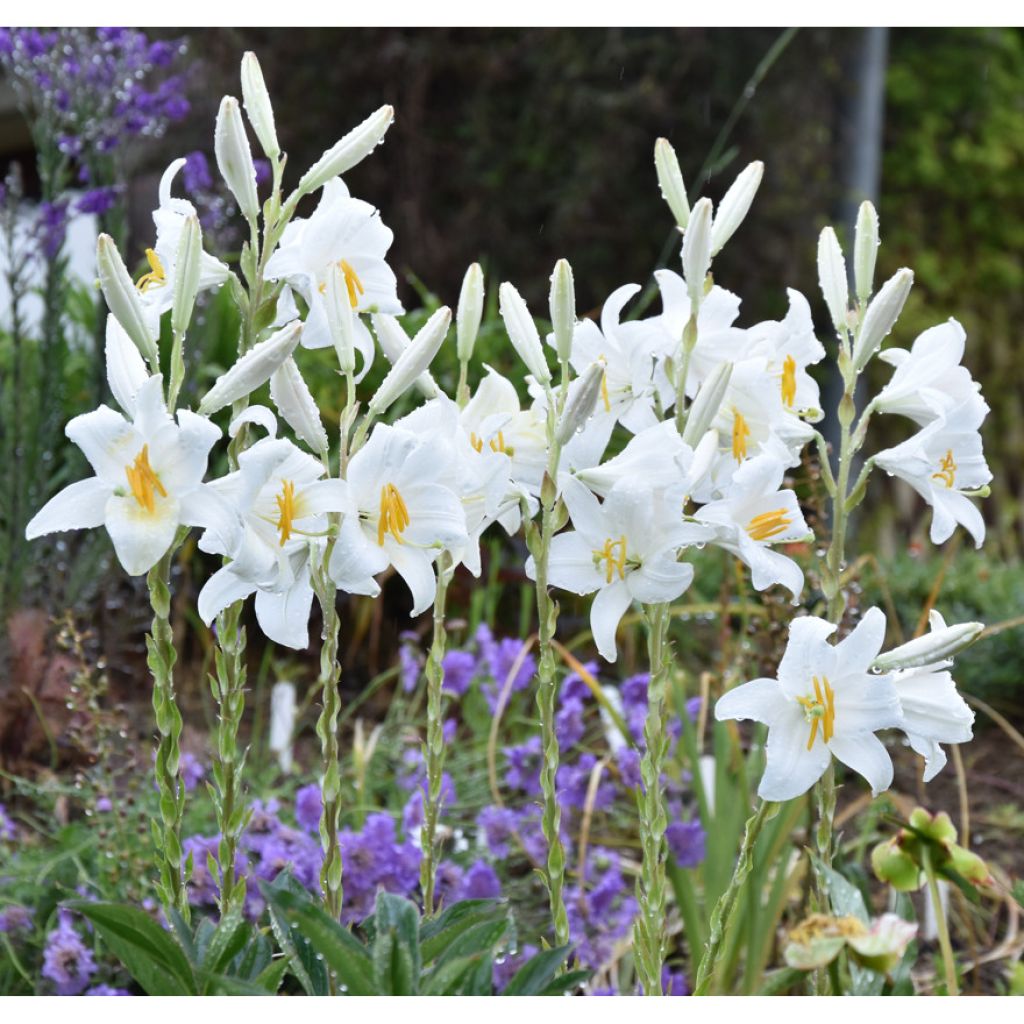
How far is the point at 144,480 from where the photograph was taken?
1.09 metres

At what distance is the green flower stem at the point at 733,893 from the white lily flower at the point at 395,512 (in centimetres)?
37

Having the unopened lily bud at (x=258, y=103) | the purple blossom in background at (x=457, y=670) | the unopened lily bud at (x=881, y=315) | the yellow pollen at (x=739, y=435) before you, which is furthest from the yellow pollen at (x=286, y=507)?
the purple blossom in background at (x=457, y=670)

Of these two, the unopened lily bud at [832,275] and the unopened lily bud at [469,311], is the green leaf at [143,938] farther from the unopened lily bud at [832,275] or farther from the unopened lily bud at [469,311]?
the unopened lily bud at [832,275]

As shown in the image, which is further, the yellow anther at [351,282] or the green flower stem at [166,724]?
the yellow anther at [351,282]

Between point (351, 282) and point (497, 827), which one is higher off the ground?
point (351, 282)

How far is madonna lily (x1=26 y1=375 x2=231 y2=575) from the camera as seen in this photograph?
3.56 ft

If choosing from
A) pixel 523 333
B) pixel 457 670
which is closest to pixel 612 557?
pixel 523 333

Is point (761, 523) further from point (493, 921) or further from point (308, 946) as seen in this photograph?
point (308, 946)

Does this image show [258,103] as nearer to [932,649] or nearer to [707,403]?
[707,403]

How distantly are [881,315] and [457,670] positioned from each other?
137 cm

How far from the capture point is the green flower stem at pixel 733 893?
125cm

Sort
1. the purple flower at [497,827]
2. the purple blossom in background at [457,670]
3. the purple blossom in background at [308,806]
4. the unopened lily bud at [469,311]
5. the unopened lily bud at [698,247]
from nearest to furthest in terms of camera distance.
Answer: the unopened lily bud at [698,247]
the unopened lily bud at [469,311]
the purple blossom in background at [308,806]
the purple flower at [497,827]
the purple blossom in background at [457,670]

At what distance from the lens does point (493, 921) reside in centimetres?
118

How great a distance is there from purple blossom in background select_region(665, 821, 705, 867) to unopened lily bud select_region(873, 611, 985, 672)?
3.42ft
